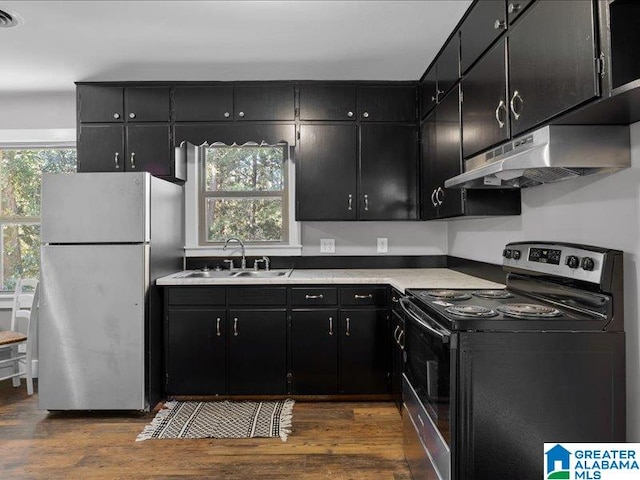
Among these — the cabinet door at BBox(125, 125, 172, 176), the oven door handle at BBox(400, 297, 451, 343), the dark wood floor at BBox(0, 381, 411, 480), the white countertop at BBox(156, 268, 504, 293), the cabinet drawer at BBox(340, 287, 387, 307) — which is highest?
the cabinet door at BBox(125, 125, 172, 176)

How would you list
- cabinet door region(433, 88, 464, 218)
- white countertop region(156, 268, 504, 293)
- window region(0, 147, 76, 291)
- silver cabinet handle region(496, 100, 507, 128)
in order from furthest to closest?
window region(0, 147, 76, 291) < white countertop region(156, 268, 504, 293) < cabinet door region(433, 88, 464, 218) < silver cabinet handle region(496, 100, 507, 128)

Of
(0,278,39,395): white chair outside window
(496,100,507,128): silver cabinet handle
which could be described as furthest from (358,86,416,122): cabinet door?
(0,278,39,395): white chair outside window

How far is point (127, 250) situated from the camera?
2979mm

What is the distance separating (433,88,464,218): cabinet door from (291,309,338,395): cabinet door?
109cm

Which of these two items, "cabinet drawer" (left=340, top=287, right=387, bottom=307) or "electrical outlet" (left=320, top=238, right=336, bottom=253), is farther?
"electrical outlet" (left=320, top=238, right=336, bottom=253)

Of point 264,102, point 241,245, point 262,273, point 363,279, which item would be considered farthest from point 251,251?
point 264,102

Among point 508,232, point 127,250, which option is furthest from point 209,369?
point 508,232

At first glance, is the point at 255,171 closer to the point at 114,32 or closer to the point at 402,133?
the point at 402,133

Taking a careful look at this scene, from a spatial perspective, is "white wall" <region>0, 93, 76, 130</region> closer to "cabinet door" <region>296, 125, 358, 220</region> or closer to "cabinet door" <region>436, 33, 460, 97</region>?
"cabinet door" <region>296, 125, 358, 220</region>

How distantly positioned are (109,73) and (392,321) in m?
2.76

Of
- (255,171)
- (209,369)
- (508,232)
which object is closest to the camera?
(508,232)

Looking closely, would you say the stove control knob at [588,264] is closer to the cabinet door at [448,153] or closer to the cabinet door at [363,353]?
the cabinet door at [448,153]

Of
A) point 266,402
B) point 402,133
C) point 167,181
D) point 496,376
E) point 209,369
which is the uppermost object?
point 402,133

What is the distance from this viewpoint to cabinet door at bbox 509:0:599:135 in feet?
4.51
